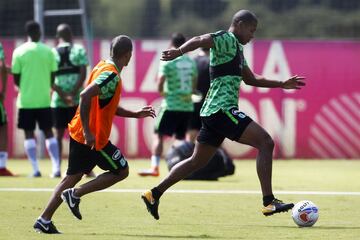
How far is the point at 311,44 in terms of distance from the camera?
73.0 ft

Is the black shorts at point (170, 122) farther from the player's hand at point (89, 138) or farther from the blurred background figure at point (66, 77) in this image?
the player's hand at point (89, 138)

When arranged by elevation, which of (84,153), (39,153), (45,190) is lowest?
(39,153)

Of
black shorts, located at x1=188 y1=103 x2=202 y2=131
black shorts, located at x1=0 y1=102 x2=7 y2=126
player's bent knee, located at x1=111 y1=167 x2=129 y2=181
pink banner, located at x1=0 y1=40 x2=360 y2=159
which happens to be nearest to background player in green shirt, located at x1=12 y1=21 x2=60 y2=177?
black shorts, located at x1=0 y1=102 x2=7 y2=126

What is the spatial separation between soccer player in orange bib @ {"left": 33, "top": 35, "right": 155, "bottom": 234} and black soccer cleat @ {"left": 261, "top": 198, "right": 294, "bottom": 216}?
1596 millimetres

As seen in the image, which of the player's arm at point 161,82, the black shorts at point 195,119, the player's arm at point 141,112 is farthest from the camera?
the black shorts at point 195,119

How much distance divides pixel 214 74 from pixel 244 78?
54cm

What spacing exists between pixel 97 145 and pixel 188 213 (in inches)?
86.8

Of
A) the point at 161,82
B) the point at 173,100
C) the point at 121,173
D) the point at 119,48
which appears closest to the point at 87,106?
the point at 119,48

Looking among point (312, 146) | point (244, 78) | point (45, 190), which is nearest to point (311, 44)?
point (312, 146)

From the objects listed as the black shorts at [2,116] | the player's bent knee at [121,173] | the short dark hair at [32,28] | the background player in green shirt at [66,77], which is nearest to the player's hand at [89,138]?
the player's bent knee at [121,173]

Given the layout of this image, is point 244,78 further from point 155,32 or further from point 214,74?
point 155,32

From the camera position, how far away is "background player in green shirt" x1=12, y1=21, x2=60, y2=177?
16531 mm

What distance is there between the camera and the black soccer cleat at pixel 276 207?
10609 mm

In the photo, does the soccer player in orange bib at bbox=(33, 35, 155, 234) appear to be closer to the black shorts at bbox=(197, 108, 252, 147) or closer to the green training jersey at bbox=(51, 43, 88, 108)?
the black shorts at bbox=(197, 108, 252, 147)
